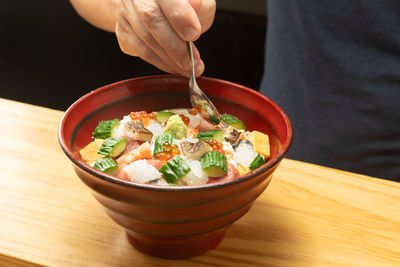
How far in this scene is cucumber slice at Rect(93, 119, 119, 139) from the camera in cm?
106

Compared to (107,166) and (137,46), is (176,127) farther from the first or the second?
(137,46)

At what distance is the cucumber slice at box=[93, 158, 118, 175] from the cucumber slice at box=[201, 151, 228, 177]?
194 millimetres

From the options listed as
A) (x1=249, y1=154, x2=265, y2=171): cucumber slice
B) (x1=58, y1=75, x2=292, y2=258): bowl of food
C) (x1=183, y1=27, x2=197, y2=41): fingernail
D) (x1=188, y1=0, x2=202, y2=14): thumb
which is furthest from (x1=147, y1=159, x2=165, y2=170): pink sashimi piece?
(x1=188, y1=0, x2=202, y2=14): thumb

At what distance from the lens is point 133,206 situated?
811mm

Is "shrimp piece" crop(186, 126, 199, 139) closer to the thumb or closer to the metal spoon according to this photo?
the metal spoon

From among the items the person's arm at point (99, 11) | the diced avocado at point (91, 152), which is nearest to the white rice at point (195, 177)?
the diced avocado at point (91, 152)

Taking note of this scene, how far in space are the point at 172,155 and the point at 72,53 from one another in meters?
2.62

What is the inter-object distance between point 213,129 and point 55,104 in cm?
260

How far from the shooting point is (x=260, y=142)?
103 cm

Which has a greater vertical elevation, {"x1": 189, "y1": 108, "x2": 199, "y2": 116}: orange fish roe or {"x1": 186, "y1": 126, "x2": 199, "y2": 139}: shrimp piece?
{"x1": 189, "y1": 108, "x2": 199, "y2": 116}: orange fish roe

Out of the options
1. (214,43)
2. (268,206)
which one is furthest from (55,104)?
(268,206)

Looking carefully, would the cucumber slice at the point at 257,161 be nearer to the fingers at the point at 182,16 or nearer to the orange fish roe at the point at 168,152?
the orange fish roe at the point at 168,152

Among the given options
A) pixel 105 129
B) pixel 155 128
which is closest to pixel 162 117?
pixel 155 128

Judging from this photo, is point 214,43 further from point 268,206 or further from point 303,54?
point 268,206
